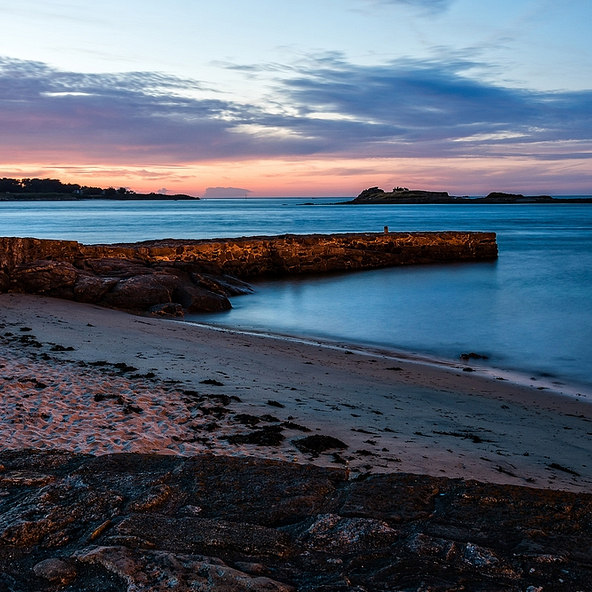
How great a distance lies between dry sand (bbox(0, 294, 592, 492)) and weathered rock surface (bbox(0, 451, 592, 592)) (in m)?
0.70

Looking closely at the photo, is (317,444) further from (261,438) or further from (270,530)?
(270,530)

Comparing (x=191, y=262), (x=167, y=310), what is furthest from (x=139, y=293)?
(x=191, y=262)

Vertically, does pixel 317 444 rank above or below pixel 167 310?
above

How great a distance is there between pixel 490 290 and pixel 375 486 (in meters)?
16.0

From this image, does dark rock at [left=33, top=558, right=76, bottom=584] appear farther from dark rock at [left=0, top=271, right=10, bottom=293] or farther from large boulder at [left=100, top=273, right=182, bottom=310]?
dark rock at [left=0, top=271, right=10, bottom=293]

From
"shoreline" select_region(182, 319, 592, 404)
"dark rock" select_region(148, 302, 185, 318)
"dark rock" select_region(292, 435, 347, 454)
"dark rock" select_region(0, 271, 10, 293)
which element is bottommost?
"shoreline" select_region(182, 319, 592, 404)

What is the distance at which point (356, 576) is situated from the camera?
2.34m

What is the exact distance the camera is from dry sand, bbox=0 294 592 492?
165 inches

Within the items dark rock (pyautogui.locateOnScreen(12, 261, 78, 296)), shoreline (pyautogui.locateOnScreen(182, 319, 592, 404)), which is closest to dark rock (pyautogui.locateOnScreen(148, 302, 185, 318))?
shoreline (pyautogui.locateOnScreen(182, 319, 592, 404))

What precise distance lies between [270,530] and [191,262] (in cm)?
1503

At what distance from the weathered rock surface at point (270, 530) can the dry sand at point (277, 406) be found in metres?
0.70

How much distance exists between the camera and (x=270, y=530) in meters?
2.68

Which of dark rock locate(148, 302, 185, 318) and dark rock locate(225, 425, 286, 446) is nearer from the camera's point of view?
dark rock locate(225, 425, 286, 446)

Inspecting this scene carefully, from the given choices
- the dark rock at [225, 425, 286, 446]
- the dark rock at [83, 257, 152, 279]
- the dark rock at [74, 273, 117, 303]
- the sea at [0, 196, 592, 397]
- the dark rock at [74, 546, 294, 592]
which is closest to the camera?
the dark rock at [74, 546, 294, 592]
